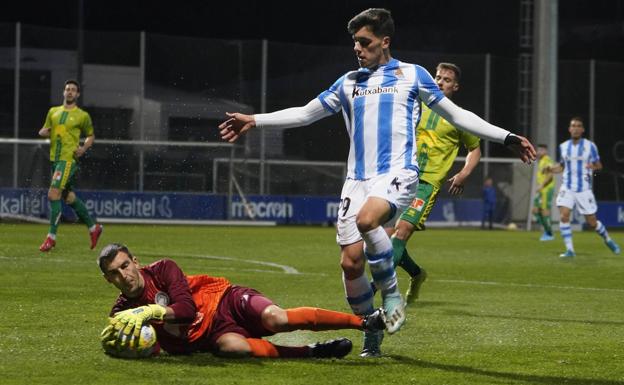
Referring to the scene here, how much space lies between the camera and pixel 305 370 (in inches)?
284

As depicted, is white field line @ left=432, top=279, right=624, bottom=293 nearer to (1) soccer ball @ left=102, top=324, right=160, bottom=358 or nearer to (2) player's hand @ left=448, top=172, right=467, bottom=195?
(2) player's hand @ left=448, top=172, right=467, bottom=195

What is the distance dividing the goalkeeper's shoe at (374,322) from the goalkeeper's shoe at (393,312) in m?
0.06

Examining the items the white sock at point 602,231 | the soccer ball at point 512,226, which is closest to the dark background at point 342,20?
the soccer ball at point 512,226

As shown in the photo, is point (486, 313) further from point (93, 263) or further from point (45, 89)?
point (45, 89)

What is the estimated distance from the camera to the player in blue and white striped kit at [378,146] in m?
7.59

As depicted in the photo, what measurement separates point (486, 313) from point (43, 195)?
19.8 metres

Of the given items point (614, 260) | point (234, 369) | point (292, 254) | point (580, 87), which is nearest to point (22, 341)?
point (234, 369)

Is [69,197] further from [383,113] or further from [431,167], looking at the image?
[383,113]

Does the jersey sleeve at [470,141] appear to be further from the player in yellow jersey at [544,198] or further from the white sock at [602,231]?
the player in yellow jersey at [544,198]

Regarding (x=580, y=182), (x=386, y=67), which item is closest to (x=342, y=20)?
(x=580, y=182)

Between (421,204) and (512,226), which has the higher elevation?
(421,204)

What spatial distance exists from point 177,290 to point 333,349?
1.04 metres

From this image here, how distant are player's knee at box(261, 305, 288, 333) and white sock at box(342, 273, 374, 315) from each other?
47 centimetres

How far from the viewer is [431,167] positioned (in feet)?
37.6
